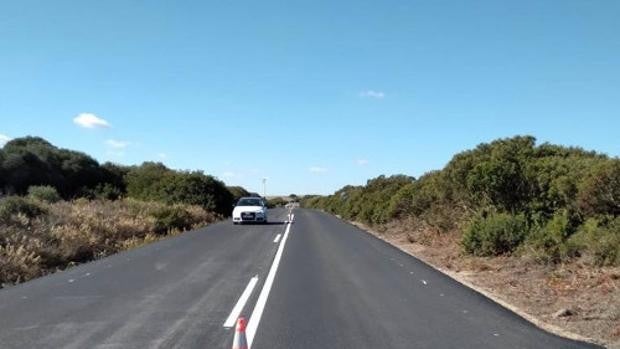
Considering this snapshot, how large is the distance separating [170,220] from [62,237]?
50.4 feet

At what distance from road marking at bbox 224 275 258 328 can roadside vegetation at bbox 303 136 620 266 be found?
248 inches

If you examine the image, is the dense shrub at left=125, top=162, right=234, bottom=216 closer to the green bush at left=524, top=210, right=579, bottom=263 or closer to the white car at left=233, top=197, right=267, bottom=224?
the white car at left=233, top=197, right=267, bottom=224

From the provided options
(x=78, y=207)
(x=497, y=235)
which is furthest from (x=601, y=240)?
(x=78, y=207)

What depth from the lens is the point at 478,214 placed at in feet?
67.2

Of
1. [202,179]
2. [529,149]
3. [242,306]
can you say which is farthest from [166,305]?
[202,179]

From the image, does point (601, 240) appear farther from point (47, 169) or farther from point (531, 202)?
point (47, 169)

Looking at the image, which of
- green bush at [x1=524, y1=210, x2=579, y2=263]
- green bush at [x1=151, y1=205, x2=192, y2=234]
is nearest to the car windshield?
green bush at [x1=151, y1=205, x2=192, y2=234]

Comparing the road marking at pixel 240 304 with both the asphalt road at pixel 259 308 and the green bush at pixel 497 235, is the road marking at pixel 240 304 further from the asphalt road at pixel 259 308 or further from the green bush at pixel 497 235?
the green bush at pixel 497 235

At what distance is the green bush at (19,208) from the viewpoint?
2174 centimetres

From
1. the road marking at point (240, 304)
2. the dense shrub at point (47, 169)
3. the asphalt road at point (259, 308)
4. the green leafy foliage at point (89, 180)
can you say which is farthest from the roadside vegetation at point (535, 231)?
the dense shrub at point (47, 169)

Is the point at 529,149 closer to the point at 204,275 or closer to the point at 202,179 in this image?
the point at 204,275

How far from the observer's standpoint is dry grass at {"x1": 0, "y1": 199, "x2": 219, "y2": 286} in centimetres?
1545

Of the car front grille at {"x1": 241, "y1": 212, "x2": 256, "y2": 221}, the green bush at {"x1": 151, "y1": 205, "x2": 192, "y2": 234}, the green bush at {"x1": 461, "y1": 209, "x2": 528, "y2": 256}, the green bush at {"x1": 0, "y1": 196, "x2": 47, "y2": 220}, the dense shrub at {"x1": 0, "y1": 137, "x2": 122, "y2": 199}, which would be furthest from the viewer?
the dense shrub at {"x1": 0, "y1": 137, "x2": 122, "y2": 199}

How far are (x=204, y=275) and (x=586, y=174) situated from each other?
29.0ft
